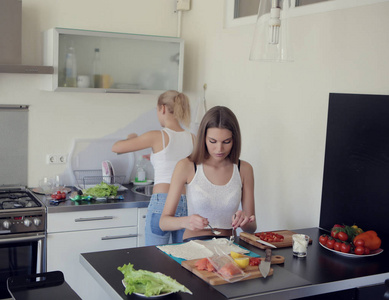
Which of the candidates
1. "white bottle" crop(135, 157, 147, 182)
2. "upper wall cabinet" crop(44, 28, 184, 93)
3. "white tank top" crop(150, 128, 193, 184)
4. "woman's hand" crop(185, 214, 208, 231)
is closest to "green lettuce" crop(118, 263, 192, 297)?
"woman's hand" crop(185, 214, 208, 231)

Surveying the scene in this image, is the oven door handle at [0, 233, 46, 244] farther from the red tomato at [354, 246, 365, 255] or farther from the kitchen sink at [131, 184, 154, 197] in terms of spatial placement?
the red tomato at [354, 246, 365, 255]

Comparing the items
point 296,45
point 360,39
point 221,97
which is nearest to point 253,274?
point 360,39

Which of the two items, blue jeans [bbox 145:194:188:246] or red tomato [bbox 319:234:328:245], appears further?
blue jeans [bbox 145:194:188:246]

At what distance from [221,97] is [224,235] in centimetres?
152

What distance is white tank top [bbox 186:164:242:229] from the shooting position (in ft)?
8.80

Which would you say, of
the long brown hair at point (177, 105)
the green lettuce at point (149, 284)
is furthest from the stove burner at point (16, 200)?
the green lettuce at point (149, 284)

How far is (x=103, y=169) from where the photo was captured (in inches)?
157

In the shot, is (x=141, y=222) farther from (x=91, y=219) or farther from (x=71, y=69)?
(x=71, y=69)

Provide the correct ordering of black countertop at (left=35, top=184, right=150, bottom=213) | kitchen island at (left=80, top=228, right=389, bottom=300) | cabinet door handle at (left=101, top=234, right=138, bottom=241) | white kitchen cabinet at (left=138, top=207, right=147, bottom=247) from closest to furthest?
kitchen island at (left=80, top=228, right=389, bottom=300), black countertop at (left=35, top=184, right=150, bottom=213), cabinet door handle at (left=101, top=234, right=138, bottom=241), white kitchen cabinet at (left=138, top=207, right=147, bottom=247)

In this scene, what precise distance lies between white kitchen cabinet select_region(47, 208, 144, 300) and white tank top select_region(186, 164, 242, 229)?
1054 mm

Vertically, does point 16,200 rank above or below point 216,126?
below

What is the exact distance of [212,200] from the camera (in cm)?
269

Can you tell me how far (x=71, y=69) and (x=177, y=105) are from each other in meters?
0.85

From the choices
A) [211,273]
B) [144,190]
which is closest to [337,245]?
[211,273]
